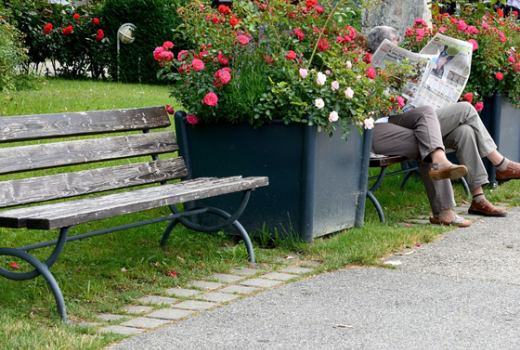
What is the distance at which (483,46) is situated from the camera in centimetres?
680

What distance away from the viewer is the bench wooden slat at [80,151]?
12.5ft

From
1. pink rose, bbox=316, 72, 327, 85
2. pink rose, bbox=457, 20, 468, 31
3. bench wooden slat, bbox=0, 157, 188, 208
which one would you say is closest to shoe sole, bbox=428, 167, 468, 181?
pink rose, bbox=316, 72, 327, 85

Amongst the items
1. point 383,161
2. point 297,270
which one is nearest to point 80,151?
point 297,270

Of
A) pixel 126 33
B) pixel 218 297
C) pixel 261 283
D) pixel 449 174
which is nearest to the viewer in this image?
pixel 218 297

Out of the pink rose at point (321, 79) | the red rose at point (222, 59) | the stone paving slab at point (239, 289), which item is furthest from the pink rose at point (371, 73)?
the stone paving slab at point (239, 289)

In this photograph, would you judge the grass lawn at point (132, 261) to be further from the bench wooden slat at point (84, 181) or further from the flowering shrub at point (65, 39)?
the flowering shrub at point (65, 39)

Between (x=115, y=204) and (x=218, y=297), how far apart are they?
0.66 meters

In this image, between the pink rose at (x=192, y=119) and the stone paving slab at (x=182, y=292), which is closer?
the stone paving slab at (x=182, y=292)

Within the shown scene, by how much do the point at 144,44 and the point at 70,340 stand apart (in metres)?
11.5

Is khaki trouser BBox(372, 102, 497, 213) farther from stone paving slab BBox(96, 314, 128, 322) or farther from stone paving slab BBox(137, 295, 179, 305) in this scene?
stone paving slab BBox(96, 314, 128, 322)

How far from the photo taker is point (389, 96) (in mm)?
5316

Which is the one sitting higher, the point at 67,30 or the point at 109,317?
the point at 67,30

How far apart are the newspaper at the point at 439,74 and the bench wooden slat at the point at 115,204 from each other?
1776 millimetres

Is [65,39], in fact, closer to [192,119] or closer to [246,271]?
[192,119]
